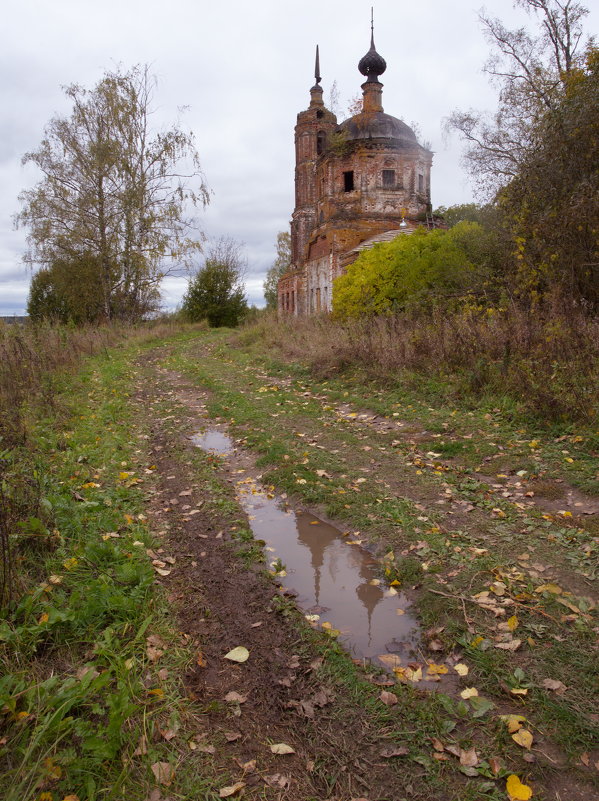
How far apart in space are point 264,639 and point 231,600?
502 millimetres

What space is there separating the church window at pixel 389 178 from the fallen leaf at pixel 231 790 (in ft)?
109

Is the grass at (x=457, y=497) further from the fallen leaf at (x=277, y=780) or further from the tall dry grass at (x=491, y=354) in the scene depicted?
the fallen leaf at (x=277, y=780)

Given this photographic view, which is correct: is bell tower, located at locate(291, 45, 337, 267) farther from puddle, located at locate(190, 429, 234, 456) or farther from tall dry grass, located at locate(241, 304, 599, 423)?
puddle, located at locate(190, 429, 234, 456)

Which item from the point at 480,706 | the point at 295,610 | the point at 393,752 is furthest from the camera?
the point at 295,610

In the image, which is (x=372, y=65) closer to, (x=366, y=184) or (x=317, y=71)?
(x=317, y=71)

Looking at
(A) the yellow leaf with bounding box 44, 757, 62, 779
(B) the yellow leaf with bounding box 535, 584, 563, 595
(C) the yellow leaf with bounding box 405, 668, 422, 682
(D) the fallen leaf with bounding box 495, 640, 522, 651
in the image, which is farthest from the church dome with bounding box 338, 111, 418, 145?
(A) the yellow leaf with bounding box 44, 757, 62, 779

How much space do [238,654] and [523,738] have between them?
1640mm

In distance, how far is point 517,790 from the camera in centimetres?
226

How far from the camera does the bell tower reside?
37031 mm

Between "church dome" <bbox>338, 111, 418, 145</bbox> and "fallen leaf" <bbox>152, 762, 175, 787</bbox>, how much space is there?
34.5 meters

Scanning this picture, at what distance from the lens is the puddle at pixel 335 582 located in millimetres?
3326

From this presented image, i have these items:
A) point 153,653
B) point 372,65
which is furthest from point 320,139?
point 153,653

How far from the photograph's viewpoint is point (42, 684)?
2.59 m

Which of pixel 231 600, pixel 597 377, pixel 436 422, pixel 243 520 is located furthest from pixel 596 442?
pixel 231 600
